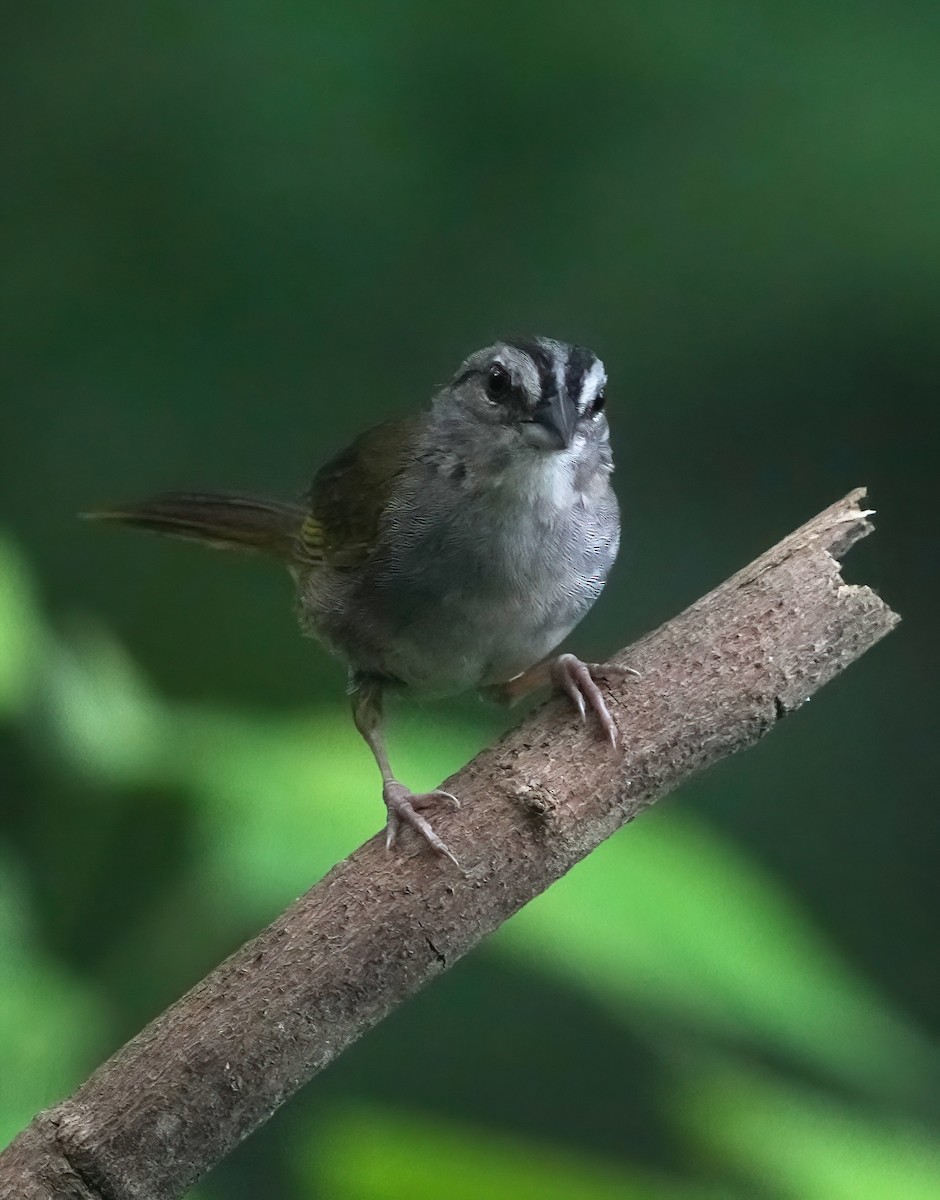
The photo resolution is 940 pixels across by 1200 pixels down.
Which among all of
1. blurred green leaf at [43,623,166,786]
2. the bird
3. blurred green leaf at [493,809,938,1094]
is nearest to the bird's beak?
the bird

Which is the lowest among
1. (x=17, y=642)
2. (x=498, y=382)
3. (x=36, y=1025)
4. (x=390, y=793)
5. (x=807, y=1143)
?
(x=36, y=1025)

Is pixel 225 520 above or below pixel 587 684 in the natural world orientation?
below

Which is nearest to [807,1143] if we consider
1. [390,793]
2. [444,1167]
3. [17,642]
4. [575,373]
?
[444,1167]

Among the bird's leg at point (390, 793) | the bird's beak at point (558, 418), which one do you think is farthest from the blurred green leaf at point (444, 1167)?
the bird's beak at point (558, 418)

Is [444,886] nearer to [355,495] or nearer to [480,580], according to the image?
[480,580]

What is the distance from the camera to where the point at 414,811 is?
100cm

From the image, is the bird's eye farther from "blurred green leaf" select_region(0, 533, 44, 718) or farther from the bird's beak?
"blurred green leaf" select_region(0, 533, 44, 718)

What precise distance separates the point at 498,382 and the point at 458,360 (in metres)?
0.49

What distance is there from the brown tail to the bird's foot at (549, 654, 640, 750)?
0.44 metres

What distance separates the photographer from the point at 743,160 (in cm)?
167

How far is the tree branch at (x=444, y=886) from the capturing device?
2.72 ft

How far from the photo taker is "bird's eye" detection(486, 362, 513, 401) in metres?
1.08

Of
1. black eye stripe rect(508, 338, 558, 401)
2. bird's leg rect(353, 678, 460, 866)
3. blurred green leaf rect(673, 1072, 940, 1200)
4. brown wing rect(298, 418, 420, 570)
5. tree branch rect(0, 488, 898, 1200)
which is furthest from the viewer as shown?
blurred green leaf rect(673, 1072, 940, 1200)

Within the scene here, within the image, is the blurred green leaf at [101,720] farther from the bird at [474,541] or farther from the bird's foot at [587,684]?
the bird's foot at [587,684]
